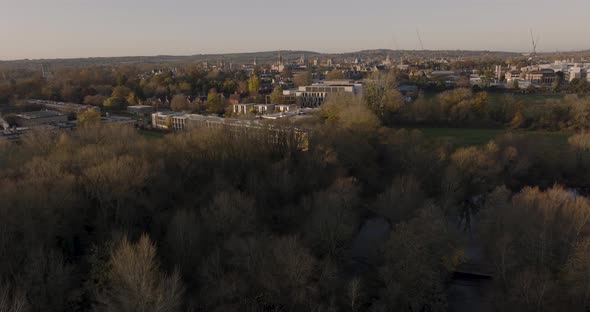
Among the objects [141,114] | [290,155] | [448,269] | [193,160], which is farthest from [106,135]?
[141,114]

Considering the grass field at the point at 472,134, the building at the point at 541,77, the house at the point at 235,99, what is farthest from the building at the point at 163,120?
the building at the point at 541,77

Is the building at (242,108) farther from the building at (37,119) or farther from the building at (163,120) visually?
the building at (37,119)

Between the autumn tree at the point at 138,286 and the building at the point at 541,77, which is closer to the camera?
the autumn tree at the point at 138,286

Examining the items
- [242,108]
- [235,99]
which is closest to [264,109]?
[242,108]

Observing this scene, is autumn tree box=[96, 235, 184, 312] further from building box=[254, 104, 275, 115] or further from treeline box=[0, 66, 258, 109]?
treeline box=[0, 66, 258, 109]

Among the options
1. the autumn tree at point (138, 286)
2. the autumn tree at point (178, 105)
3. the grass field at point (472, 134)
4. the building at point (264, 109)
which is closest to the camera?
the autumn tree at point (138, 286)

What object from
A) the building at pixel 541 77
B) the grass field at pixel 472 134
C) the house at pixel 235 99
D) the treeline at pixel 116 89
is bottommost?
the grass field at pixel 472 134

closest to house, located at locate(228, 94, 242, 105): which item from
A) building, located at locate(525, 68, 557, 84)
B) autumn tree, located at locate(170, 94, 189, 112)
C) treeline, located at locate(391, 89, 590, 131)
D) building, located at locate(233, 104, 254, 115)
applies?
building, located at locate(233, 104, 254, 115)
